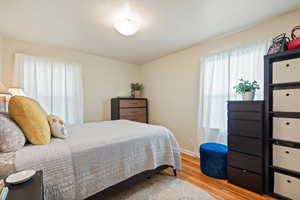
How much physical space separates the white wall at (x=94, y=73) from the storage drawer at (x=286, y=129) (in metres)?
3.51

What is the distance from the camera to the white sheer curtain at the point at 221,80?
7.48ft

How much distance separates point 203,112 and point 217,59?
3.49 feet

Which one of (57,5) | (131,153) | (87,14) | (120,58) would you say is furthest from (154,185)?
(120,58)

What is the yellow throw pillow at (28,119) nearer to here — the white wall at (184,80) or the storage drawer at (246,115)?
the storage drawer at (246,115)

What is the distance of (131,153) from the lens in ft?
5.80

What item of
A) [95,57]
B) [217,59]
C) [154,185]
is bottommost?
[154,185]

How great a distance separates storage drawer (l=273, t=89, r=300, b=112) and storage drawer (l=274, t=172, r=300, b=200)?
2.53ft

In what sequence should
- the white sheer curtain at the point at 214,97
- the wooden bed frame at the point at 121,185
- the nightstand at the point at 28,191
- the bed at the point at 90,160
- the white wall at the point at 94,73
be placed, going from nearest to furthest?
1. the nightstand at the point at 28,191
2. the bed at the point at 90,160
3. the wooden bed frame at the point at 121,185
4. the white sheer curtain at the point at 214,97
5. the white wall at the point at 94,73

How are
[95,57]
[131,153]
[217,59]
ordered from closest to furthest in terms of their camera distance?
[131,153]
[217,59]
[95,57]

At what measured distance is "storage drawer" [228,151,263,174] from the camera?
5.99ft

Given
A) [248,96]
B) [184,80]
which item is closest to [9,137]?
[248,96]

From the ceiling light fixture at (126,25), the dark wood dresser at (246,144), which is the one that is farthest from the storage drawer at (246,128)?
the ceiling light fixture at (126,25)

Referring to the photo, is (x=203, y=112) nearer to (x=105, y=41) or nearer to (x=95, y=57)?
(x=105, y=41)

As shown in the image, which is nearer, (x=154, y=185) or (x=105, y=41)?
(x=154, y=185)
